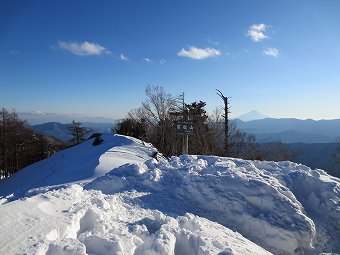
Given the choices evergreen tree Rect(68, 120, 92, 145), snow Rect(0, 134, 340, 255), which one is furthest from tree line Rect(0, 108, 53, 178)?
snow Rect(0, 134, 340, 255)

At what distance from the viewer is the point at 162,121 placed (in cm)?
2948

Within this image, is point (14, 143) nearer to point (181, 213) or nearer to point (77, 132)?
point (77, 132)

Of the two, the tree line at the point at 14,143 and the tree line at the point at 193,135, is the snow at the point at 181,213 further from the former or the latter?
the tree line at the point at 14,143

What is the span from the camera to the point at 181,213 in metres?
7.10

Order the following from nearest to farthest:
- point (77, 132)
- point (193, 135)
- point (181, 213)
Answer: point (181, 213), point (193, 135), point (77, 132)

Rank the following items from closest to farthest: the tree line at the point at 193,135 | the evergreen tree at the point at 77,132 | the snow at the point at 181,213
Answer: the snow at the point at 181,213 < the tree line at the point at 193,135 < the evergreen tree at the point at 77,132

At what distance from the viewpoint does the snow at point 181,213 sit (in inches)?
183

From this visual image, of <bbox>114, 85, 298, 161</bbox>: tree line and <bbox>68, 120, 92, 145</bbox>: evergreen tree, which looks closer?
<bbox>114, 85, 298, 161</bbox>: tree line

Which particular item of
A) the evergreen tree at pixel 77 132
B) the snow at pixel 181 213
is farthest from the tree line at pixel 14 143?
the snow at pixel 181 213

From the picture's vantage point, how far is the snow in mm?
4645

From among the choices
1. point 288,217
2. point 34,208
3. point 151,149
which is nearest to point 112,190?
point 34,208

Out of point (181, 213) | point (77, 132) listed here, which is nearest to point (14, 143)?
point (77, 132)

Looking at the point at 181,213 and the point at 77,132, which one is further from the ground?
the point at 181,213

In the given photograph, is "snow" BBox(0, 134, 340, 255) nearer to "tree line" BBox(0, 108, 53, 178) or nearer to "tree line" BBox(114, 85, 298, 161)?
"tree line" BBox(114, 85, 298, 161)
